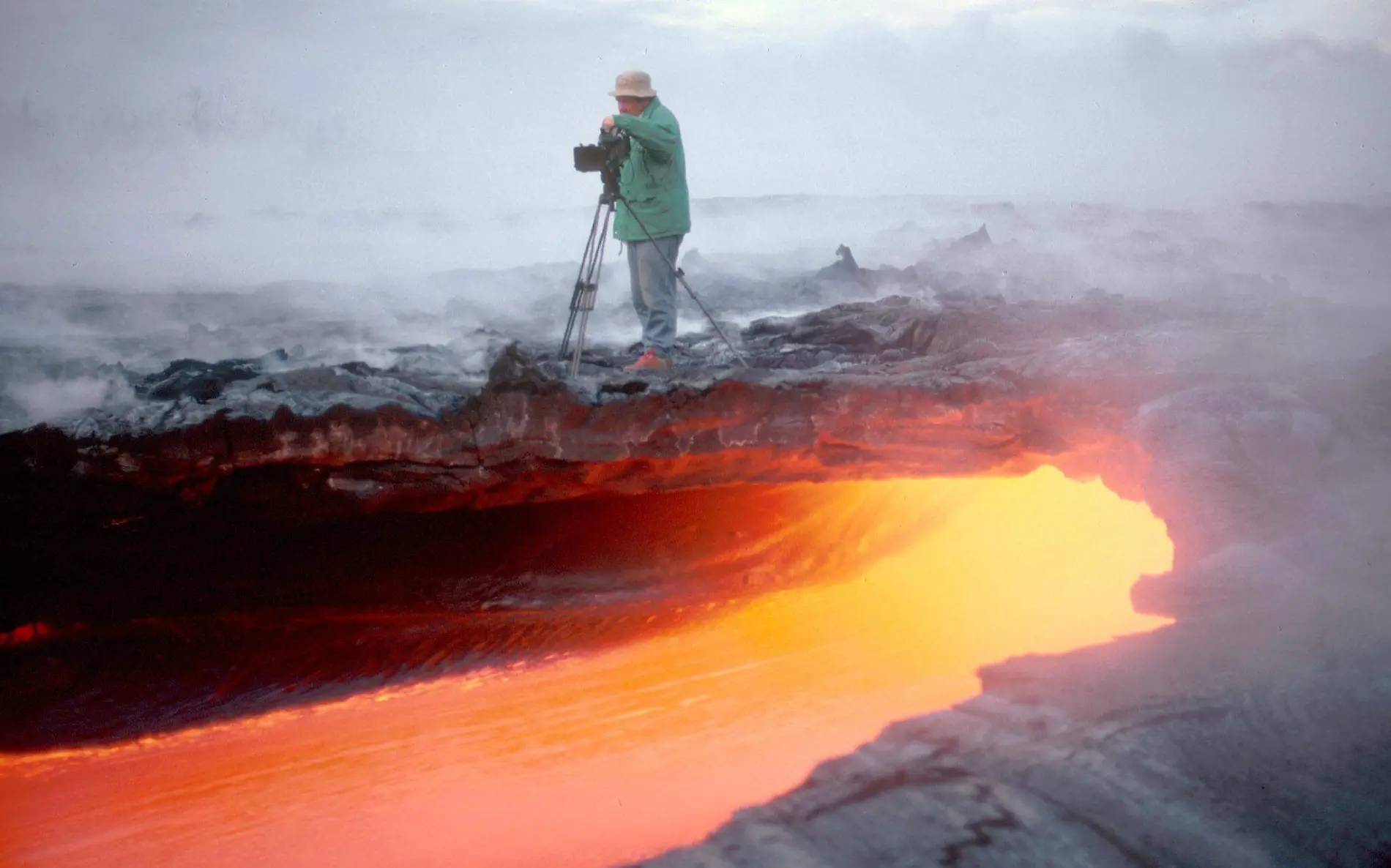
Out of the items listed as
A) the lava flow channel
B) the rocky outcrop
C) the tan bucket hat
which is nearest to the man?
the tan bucket hat

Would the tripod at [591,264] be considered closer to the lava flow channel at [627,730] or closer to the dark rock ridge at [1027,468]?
the dark rock ridge at [1027,468]

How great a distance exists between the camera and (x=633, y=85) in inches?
172

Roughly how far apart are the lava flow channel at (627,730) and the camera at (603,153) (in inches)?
69.5

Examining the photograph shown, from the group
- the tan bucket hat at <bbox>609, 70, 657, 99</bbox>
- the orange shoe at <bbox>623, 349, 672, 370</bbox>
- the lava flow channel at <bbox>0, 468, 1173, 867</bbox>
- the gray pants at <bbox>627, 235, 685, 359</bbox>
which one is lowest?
the lava flow channel at <bbox>0, 468, 1173, 867</bbox>

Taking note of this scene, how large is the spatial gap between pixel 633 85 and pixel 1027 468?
7.70ft

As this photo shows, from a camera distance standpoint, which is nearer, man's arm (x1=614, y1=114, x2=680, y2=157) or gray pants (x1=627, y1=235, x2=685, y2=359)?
man's arm (x1=614, y1=114, x2=680, y2=157)

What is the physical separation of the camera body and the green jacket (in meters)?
0.08

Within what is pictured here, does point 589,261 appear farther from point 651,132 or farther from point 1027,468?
point 1027,468

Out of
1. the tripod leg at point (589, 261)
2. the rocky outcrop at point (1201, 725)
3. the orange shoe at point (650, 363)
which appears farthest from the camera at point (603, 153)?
the rocky outcrop at point (1201, 725)

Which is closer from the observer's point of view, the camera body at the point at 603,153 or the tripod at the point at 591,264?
the camera body at the point at 603,153

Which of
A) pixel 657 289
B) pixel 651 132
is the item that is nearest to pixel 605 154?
pixel 651 132

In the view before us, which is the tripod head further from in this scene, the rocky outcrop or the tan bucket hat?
the rocky outcrop

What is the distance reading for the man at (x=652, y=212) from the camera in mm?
4387

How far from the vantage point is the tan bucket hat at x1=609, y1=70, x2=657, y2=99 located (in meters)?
4.34
